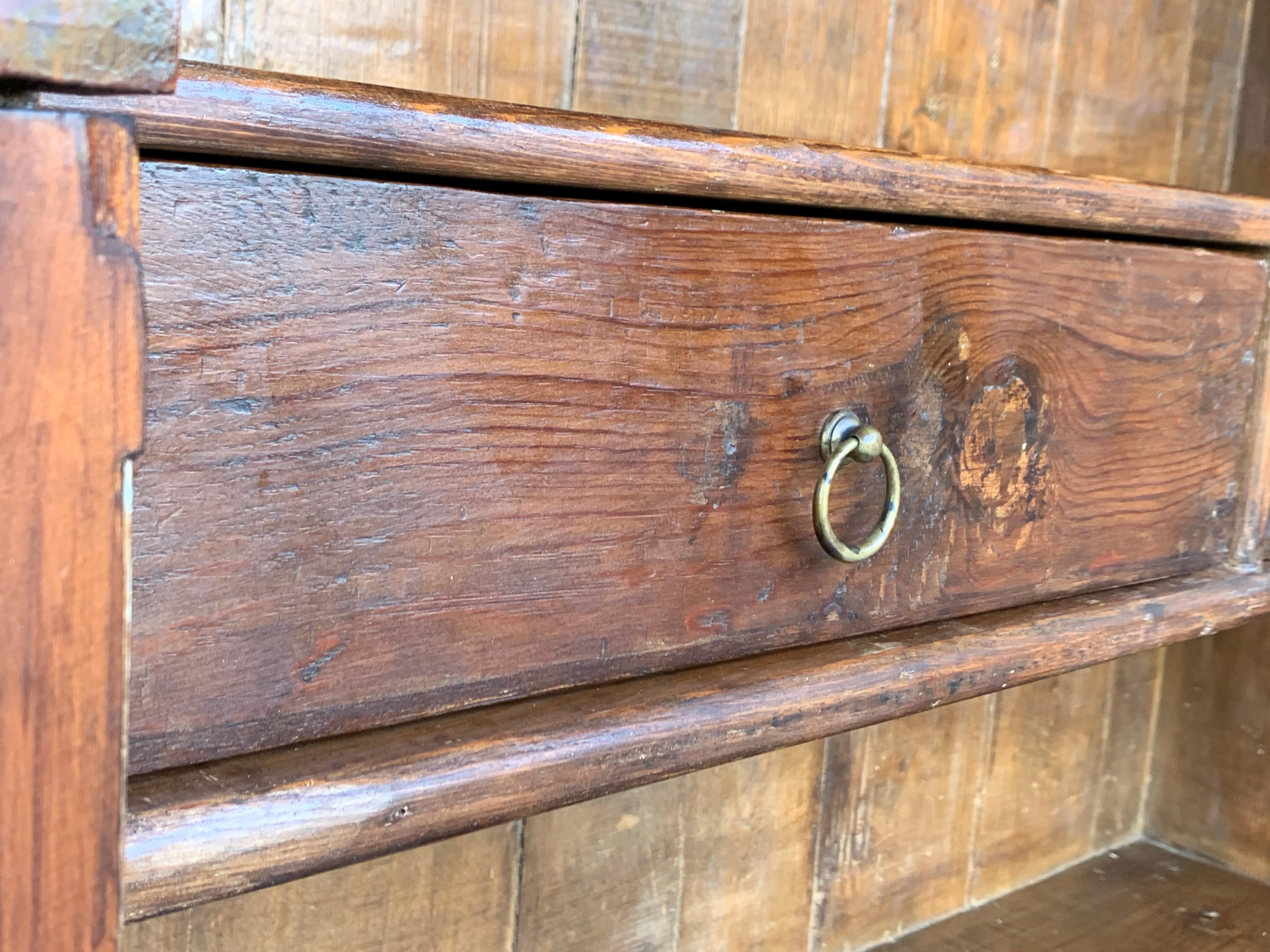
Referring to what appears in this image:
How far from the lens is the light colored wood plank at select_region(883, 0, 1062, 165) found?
805 millimetres

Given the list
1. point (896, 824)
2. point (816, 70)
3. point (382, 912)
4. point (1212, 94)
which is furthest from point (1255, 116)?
point (382, 912)

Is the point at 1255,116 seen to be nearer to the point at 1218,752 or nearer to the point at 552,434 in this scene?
the point at 1218,752

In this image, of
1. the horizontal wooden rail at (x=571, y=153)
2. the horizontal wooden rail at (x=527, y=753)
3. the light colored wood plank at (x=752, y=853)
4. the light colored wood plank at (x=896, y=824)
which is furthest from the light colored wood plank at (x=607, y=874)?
the horizontal wooden rail at (x=571, y=153)

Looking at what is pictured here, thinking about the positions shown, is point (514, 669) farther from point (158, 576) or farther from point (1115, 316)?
point (1115, 316)

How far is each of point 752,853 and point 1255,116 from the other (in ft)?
2.42

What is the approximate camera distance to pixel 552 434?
379 mm

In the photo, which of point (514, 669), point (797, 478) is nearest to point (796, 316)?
point (797, 478)

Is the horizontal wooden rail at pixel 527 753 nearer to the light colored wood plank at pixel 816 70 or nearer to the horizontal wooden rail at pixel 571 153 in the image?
the horizontal wooden rail at pixel 571 153

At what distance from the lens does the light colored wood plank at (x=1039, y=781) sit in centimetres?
96

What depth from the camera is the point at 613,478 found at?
0.40 meters

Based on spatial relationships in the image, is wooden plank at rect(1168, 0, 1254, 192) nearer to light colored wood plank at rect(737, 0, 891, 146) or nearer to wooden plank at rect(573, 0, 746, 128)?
light colored wood plank at rect(737, 0, 891, 146)

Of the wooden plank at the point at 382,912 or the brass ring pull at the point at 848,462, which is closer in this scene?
the brass ring pull at the point at 848,462

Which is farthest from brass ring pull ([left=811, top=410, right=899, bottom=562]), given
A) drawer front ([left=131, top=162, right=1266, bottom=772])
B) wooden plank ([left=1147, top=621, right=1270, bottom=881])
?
wooden plank ([left=1147, top=621, right=1270, bottom=881])

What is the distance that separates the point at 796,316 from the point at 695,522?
0.09 m
